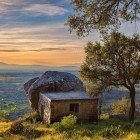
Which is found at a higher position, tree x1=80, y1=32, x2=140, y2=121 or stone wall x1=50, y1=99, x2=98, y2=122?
tree x1=80, y1=32, x2=140, y2=121

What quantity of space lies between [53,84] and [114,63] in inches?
435

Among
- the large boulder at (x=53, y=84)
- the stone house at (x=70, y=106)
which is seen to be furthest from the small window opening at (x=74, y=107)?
the large boulder at (x=53, y=84)

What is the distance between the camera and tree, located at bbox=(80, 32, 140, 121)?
49.7 m

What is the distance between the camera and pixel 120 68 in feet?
164

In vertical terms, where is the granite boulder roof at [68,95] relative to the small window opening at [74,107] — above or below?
above

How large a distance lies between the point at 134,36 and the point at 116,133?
2159 centimetres

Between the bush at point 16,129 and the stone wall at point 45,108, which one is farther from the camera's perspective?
the stone wall at point 45,108

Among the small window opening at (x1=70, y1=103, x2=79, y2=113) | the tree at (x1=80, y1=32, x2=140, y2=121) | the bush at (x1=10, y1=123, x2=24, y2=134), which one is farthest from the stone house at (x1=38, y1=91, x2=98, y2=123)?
the bush at (x1=10, y1=123, x2=24, y2=134)

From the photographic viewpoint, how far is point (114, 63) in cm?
4975

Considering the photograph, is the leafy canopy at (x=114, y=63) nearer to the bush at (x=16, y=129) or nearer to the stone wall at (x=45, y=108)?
the stone wall at (x=45, y=108)

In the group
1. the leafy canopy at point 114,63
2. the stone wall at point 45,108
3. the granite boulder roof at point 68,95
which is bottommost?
the stone wall at point 45,108

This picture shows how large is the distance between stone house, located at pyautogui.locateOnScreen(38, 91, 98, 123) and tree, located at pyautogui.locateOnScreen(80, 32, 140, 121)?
2.58 metres

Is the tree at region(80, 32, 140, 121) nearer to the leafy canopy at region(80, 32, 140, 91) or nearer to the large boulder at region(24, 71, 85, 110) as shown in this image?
the leafy canopy at region(80, 32, 140, 91)

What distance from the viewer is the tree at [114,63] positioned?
49688mm
